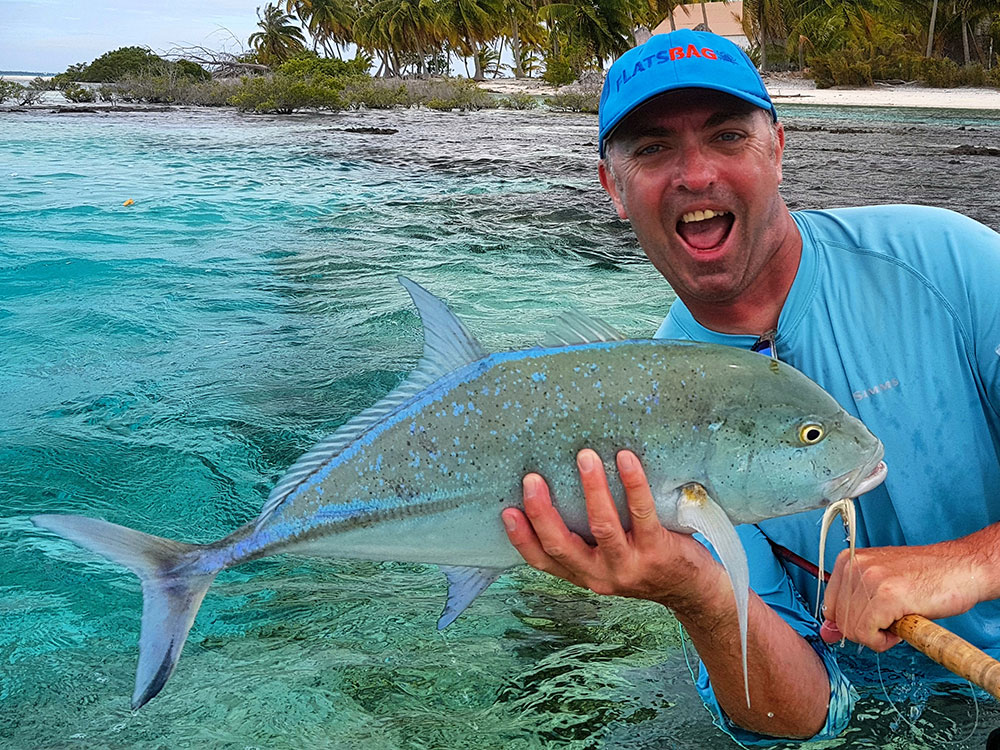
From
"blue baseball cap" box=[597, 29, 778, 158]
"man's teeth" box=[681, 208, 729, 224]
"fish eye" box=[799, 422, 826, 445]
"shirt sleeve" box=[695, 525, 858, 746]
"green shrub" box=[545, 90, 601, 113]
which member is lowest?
"shirt sleeve" box=[695, 525, 858, 746]

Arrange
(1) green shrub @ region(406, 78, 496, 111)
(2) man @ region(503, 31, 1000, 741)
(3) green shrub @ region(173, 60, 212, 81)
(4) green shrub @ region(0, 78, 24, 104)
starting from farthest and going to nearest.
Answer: (3) green shrub @ region(173, 60, 212, 81) → (1) green shrub @ region(406, 78, 496, 111) → (4) green shrub @ region(0, 78, 24, 104) → (2) man @ region(503, 31, 1000, 741)

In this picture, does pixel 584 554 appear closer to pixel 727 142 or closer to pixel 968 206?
pixel 727 142

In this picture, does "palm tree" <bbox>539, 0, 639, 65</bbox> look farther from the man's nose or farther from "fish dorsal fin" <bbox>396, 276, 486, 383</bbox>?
"fish dorsal fin" <bbox>396, 276, 486, 383</bbox>

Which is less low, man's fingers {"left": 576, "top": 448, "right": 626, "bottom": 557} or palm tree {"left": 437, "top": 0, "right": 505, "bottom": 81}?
palm tree {"left": 437, "top": 0, "right": 505, "bottom": 81}

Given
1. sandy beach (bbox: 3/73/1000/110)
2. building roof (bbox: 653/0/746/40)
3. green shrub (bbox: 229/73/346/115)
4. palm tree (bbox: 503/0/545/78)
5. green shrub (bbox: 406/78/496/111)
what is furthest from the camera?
building roof (bbox: 653/0/746/40)

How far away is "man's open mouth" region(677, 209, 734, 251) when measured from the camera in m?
2.52

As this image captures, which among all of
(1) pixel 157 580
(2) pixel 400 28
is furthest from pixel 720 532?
(2) pixel 400 28

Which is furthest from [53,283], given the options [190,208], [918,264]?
[918,264]

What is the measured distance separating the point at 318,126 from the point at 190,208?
56.3ft

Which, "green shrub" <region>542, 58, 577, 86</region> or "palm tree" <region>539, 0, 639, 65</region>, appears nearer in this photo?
"palm tree" <region>539, 0, 639, 65</region>

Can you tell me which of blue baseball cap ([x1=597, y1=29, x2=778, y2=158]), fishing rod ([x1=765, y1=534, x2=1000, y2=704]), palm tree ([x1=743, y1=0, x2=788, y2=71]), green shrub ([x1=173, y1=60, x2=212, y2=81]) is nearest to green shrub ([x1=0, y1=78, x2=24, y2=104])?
green shrub ([x1=173, y1=60, x2=212, y2=81])

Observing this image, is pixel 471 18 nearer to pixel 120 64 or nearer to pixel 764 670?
pixel 120 64

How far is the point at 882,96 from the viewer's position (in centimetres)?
3903

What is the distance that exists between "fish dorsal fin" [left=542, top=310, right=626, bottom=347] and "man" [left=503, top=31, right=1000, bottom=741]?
596mm
